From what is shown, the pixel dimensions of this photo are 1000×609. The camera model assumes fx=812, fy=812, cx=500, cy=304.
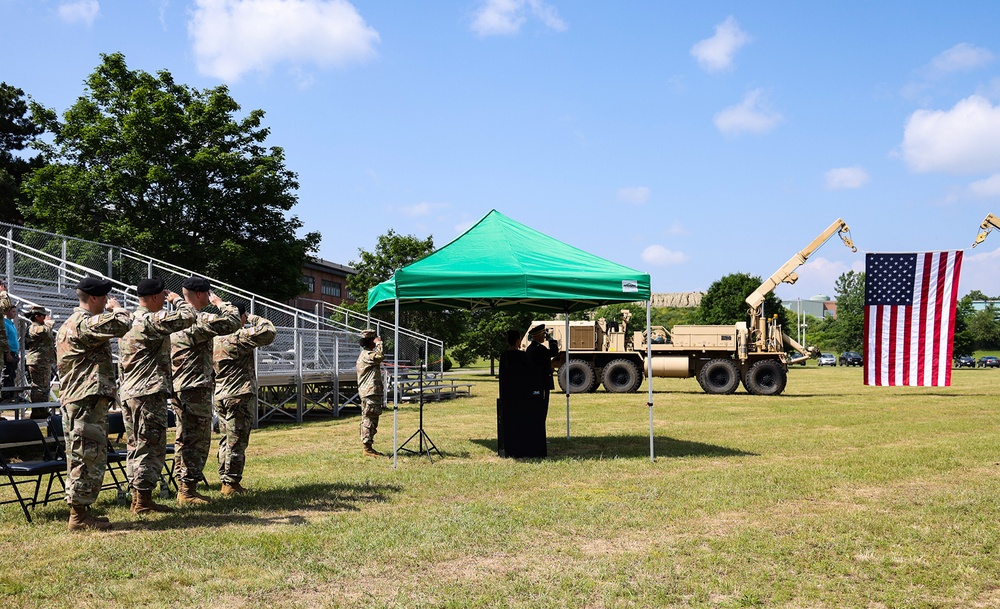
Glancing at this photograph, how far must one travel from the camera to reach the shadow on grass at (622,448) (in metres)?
9.89

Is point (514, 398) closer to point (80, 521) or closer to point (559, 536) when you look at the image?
point (559, 536)

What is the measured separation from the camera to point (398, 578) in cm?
475

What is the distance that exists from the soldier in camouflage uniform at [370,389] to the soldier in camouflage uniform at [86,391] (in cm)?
445

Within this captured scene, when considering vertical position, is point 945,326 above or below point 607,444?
above

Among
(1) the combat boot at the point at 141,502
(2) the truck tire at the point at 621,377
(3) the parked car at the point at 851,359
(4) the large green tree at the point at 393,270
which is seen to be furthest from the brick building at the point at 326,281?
(1) the combat boot at the point at 141,502

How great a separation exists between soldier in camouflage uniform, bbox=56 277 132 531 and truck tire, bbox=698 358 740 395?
19452 mm

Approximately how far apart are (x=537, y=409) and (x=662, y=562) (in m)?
4.64

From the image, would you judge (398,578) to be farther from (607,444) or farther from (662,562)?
(607,444)

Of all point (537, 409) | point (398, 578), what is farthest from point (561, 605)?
point (537, 409)

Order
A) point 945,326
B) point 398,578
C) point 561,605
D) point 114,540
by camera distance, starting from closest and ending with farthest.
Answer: point 561,605, point 398,578, point 114,540, point 945,326

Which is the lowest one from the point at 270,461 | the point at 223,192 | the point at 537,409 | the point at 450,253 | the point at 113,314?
the point at 270,461

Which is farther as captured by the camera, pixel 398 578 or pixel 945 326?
pixel 945 326

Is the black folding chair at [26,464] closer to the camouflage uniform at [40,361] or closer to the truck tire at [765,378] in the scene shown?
the camouflage uniform at [40,361]

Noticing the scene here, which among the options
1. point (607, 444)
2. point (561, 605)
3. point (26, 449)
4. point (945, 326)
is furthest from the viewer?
point (945, 326)
